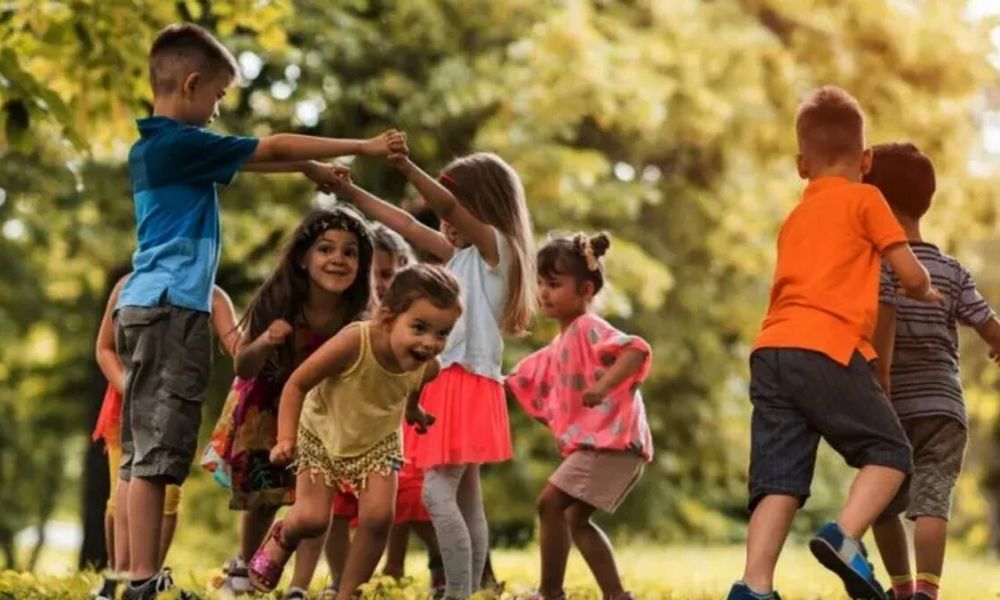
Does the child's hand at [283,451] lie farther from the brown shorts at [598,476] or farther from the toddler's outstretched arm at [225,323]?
the brown shorts at [598,476]

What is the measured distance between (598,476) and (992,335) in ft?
5.43

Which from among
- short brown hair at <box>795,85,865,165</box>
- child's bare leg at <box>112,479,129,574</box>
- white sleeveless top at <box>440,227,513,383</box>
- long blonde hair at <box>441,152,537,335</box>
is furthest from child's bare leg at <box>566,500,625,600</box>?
short brown hair at <box>795,85,865,165</box>

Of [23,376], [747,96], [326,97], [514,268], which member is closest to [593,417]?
[514,268]

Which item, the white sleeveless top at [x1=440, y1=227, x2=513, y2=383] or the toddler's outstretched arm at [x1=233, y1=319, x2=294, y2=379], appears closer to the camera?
the toddler's outstretched arm at [x1=233, y1=319, x2=294, y2=379]

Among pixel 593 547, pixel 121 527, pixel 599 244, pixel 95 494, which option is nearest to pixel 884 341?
pixel 599 244

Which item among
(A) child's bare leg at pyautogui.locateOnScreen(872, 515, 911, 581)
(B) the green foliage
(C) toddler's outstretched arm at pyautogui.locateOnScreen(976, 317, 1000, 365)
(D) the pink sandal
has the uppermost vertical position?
(B) the green foliage

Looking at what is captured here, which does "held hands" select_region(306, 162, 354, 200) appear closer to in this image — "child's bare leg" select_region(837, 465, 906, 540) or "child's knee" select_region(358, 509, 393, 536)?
"child's knee" select_region(358, 509, 393, 536)

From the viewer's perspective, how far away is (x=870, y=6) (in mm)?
19516

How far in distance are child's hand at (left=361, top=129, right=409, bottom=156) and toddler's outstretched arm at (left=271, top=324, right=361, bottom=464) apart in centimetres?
62

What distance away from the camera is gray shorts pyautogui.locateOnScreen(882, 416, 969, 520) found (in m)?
7.47

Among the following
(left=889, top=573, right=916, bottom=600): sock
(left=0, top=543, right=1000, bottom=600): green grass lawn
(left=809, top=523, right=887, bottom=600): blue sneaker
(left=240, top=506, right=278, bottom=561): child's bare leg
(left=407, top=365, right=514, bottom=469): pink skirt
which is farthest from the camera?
(left=0, top=543, right=1000, bottom=600): green grass lawn

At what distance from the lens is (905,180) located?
295 inches

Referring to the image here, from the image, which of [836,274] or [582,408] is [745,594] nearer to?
[836,274]

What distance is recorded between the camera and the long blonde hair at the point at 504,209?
769cm
